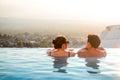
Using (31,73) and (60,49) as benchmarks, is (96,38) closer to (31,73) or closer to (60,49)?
(60,49)

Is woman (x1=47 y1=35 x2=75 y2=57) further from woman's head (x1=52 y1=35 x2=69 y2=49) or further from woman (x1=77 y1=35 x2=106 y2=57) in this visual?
woman (x1=77 y1=35 x2=106 y2=57)

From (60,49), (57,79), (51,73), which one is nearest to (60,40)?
(60,49)

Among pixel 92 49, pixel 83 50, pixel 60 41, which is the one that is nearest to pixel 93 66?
pixel 60 41

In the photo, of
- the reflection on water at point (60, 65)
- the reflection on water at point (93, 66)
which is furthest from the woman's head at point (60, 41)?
the reflection on water at point (93, 66)

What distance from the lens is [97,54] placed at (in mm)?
7430

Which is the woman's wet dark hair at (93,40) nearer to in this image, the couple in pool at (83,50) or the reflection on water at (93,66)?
the couple in pool at (83,50)

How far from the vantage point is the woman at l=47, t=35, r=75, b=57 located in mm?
7035

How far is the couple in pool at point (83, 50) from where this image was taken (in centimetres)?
707

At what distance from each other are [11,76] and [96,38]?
139 inches

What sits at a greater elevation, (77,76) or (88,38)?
(88,38)

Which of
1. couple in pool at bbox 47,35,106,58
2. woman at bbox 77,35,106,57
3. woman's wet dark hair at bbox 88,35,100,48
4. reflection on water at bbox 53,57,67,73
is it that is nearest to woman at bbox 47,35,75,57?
couple in pool at bbox 47,35,106,58

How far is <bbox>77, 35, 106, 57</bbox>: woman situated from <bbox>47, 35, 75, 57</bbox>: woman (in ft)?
1.12

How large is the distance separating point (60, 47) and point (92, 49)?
34.6 inches

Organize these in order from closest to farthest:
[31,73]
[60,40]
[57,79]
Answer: [57,79] → [31,73] → [60,40]
